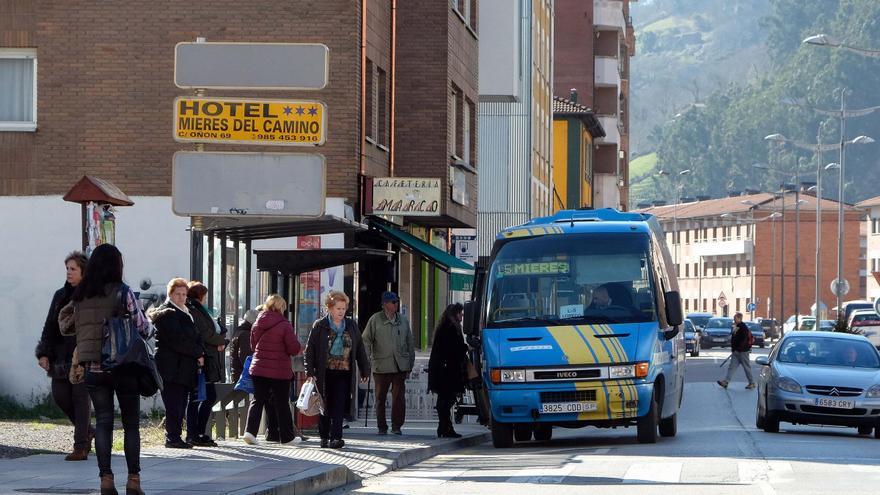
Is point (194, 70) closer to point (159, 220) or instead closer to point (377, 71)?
point (159, 220)

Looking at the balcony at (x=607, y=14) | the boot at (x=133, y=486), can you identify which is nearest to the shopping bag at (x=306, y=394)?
the boot at (x=133, y=486)

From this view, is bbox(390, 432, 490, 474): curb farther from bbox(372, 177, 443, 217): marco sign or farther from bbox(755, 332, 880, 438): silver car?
bbox(372, 177, 443, 217): marco sign

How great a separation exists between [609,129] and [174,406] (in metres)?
78.6

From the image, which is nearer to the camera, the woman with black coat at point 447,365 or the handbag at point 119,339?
the handbag at point 119,339

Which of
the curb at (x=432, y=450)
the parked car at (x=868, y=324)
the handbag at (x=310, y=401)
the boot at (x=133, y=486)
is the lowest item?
the parked car at (x=868, y=324)

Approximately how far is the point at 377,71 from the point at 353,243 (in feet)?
12.6

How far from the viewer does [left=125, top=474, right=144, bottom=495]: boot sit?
41.0ft

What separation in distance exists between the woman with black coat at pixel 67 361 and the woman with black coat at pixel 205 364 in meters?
1.68

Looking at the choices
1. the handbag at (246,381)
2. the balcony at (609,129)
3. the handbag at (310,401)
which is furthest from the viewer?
the balcony at (609,129)

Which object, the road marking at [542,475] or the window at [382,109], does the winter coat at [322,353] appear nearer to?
the road marking at [542,475]

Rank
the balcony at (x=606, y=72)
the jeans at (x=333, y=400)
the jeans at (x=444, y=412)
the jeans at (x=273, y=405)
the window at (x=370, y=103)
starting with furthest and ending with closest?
the balcony at (x=606, y=72) → the window at (x=370, y=103) → the jeans at (x=444, y=412) → the jeans at (x=333, y=400) → the jeans at (x=273, y=405)

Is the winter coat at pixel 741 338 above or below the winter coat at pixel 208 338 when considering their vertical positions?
below

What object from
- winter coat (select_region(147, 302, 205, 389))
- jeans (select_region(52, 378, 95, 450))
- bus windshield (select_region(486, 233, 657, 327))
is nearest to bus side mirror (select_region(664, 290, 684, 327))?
bus windshield (select_region(486, 233, 657, 327))

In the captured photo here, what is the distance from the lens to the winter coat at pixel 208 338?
58.4 feet
